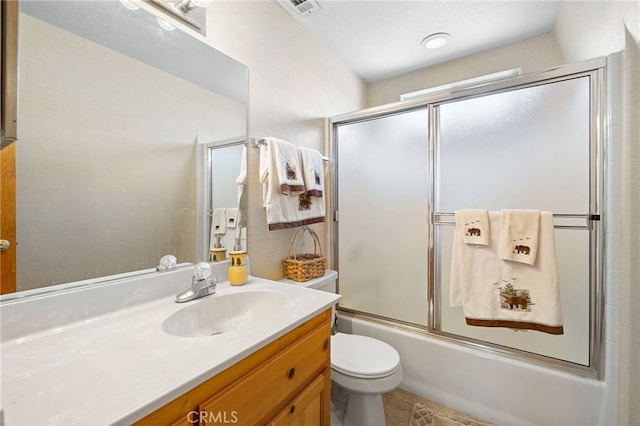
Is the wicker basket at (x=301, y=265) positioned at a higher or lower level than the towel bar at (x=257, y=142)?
lower

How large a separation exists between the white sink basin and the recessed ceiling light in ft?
6.68

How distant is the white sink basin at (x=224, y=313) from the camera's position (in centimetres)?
91

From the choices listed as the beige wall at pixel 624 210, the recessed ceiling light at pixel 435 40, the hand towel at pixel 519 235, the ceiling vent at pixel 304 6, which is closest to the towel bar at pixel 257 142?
the ceiling vent at pixel 304 6

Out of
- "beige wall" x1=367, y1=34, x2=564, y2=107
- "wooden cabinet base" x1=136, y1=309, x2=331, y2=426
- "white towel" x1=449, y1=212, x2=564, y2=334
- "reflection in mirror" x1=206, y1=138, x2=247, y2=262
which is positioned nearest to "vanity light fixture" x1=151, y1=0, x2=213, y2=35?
"reflection in mirror" x1=206, y1=138, x2=247, y2=262

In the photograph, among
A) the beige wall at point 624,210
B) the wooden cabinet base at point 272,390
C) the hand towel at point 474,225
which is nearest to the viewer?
the wooden cabinet base at point 272,390

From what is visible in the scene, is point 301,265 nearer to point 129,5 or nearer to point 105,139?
point 105,139

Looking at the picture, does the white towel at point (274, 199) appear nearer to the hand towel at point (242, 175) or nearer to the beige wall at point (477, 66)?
the hand towel at point (242, 175)

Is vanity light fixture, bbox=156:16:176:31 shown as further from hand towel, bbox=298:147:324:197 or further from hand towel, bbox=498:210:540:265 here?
hand towel, bbox=498:210:540:265

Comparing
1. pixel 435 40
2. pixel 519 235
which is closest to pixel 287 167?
pixel 519 235

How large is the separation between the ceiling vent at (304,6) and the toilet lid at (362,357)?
1.99 meters

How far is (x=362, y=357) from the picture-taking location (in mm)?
1343

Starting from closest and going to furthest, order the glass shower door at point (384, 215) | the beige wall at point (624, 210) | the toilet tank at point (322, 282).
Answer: the beige wall at point (624, 210)
the toilet tank at point (322, 282)
the glass shower door at point (384, 215)

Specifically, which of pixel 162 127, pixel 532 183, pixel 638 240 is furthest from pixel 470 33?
pixel 162 127

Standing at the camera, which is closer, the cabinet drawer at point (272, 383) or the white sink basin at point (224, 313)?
the cabinet drawer at point (272, 383)
